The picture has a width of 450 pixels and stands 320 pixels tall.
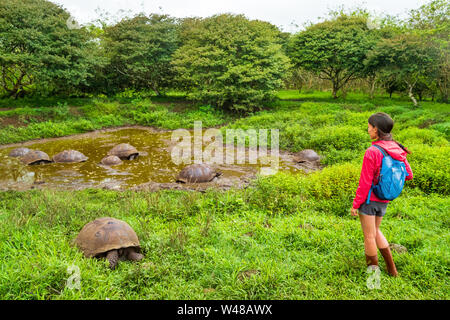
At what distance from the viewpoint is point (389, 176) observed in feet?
9.10

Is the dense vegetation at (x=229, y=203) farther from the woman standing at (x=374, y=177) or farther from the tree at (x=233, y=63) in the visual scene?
the woman standing at (x=374, y=177)

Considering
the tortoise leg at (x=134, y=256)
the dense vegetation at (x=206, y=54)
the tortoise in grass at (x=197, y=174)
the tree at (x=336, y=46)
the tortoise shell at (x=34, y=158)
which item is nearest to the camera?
the tortoise leg at (x=134, y=256)

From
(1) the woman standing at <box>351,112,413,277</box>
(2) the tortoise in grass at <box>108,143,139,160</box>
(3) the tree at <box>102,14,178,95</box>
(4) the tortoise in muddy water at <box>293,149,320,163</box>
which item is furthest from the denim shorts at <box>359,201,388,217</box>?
(3) the tree at <box>102,14,178,95</box>

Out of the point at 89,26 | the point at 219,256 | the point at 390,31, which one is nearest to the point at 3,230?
the point at 219,256

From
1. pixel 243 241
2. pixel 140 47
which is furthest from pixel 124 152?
pixel 140 47

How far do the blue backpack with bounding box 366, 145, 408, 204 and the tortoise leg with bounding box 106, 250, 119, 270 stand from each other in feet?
9.51

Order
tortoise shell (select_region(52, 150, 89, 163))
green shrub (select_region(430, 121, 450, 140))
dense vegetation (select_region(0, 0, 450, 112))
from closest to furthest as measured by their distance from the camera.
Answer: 1. tortoise shell (select_region(52, 150, 89, 163))
2. green shrub (select_region(430, 121, 450, 140))
3. dense vegetation (select_region(0, 0, 450, 112))

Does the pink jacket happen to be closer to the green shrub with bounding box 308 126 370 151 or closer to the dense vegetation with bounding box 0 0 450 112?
the green shrub with bounding box 308 126 370 151

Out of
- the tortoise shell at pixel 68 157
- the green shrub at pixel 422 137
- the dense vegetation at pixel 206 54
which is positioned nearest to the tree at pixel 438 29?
the dense vegetation at pixel 206 54

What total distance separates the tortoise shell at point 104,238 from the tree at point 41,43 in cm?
1325

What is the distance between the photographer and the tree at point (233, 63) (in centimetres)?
1678

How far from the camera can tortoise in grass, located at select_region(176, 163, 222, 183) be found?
7785 mm

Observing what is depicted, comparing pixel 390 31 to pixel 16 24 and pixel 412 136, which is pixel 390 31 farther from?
pixel 16 24

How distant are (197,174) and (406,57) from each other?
14.6 meters
